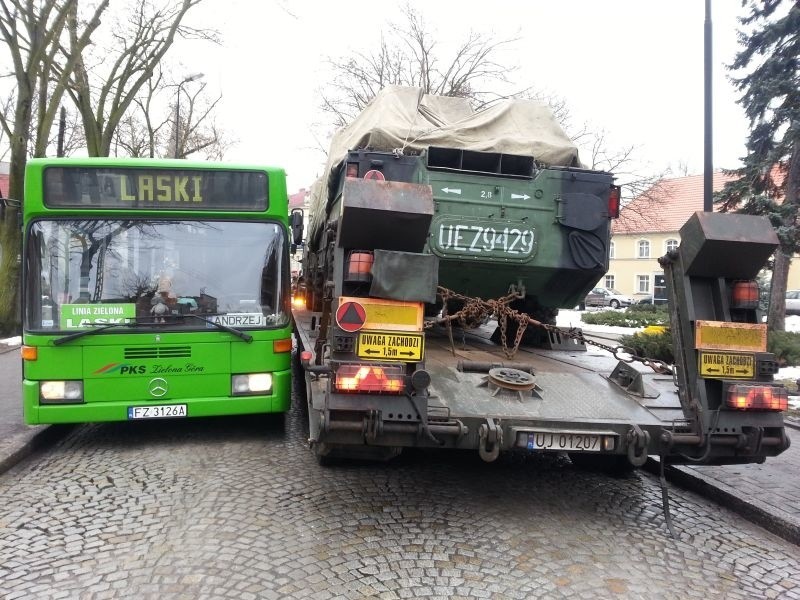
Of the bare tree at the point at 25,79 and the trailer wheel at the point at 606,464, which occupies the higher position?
the bare tree at the point at 25,79

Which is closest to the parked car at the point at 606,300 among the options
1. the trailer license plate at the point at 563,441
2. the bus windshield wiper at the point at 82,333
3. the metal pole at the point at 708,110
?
the metal pole at the point at 708,110

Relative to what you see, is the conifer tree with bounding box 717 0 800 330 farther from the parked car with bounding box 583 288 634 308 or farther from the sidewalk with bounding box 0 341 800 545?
the parked car with bounding box 583 288 634 308

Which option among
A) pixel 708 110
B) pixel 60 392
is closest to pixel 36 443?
pixel 60 392

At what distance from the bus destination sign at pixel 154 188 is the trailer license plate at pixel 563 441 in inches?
145

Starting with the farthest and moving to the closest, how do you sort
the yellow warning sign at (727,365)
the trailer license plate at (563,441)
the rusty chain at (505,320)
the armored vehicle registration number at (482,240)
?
1. the armored vehicle registration number at (482,240)
2. the rusty chain at (505,320)
3. the yellow warning sign at (727,365)
4. the trailer license plate at (563,441)

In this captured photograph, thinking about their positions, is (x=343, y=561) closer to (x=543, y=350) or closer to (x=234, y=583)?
(x=234, y=583)

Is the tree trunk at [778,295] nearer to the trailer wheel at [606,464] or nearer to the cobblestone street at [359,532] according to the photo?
the trailer wheel at [606,464]

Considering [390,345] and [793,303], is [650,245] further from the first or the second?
[390,345]

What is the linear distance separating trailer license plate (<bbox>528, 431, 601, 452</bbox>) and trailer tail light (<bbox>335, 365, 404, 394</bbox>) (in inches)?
36.9

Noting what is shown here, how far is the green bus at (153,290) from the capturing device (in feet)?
20.2

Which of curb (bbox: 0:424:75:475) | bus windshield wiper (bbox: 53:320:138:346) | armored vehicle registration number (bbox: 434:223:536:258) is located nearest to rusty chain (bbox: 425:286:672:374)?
armored vehicle registration number (bbox: 434:223:536:258)

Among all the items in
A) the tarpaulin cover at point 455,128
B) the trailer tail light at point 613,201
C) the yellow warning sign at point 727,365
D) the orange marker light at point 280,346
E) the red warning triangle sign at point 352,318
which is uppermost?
the tarpaulin cover at point 455,128

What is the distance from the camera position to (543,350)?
659 cm

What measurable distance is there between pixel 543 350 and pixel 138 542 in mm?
3989
